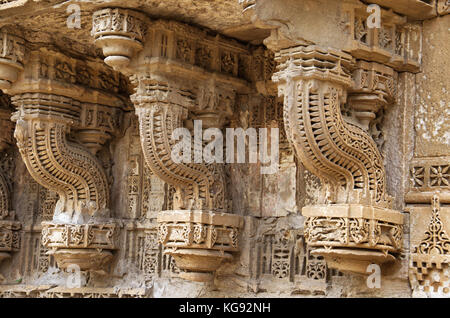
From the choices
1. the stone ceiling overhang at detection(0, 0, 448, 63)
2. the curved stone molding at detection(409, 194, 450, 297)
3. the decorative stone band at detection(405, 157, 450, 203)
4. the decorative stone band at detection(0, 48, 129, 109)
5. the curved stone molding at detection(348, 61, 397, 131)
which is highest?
the stone ceiling overhang at detection(0, 0, 448, 63)

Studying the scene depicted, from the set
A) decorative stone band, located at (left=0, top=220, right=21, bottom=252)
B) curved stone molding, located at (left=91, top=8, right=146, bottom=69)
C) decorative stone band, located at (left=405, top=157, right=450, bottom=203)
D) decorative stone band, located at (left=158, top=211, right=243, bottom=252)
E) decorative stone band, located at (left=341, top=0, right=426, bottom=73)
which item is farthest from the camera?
decorative stone band, located at (left=0, top=220, right=21, bottom=252)

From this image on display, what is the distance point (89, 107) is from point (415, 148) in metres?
3.00

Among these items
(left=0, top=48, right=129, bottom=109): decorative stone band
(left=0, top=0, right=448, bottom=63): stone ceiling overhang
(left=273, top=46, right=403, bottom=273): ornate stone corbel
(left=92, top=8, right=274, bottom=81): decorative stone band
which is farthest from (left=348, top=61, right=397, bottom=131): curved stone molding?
(left=0, top=48, right=129, bottom=109): decorative stone band

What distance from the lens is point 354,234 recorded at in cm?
573

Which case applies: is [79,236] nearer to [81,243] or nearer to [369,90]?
[81,243]

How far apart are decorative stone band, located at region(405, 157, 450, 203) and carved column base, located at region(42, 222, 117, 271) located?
2.80 metres

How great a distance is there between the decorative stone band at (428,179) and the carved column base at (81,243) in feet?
9.17

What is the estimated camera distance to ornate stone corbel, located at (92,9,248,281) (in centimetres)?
650

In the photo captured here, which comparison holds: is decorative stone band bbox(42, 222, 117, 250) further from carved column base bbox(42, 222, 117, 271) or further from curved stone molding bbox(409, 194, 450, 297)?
curved stone molding bbox(409, 194, 450, 297)

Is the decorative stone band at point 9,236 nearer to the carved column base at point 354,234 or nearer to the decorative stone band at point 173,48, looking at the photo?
the decorative stone band at point 173,48

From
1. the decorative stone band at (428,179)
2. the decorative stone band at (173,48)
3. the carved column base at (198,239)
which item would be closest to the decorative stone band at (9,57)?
the decorative stone band at (173,48)

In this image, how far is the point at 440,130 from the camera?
6051 millimetres

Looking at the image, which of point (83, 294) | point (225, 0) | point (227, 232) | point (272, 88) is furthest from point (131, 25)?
point (83, 294)
